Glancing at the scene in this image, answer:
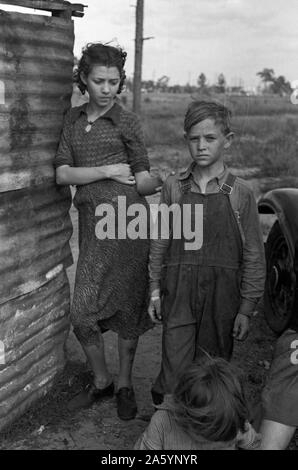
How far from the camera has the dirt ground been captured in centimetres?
315

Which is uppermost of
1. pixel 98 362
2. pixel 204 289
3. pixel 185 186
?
pixel 185 186

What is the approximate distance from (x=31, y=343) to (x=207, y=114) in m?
1.55

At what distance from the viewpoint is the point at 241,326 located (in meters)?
3.04

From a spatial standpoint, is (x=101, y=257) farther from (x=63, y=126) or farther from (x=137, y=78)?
(x=137, y=78)

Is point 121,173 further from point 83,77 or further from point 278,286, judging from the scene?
point 278,286

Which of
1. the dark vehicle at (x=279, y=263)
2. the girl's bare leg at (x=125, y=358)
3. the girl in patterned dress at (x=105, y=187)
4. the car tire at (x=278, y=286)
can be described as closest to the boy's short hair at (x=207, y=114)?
the girl in patterned dress at (x=105, y=187)

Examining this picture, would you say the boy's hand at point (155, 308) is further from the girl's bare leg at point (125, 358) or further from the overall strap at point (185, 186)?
the overall strap at point (185, 186)

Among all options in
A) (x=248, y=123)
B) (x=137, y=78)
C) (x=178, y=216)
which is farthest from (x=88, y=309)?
(x=248, y=123)

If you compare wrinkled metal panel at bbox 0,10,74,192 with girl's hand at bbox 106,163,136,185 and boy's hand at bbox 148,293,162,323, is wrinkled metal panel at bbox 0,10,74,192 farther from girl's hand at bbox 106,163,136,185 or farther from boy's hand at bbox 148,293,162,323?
boy's hand at bbox 148,293,162,323

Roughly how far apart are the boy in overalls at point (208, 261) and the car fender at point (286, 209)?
90cm

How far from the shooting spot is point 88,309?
325 centimetres

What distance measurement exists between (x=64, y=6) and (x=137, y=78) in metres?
11.8

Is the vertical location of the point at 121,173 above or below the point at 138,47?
below

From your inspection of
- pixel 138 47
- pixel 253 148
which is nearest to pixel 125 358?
pixel 138 47
